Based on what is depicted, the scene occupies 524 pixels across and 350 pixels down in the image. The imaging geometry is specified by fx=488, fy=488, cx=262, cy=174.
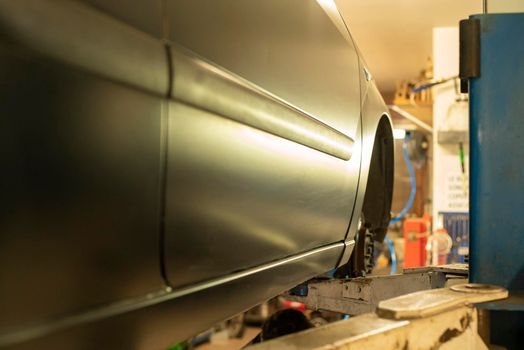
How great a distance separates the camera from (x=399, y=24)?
4.48 meters

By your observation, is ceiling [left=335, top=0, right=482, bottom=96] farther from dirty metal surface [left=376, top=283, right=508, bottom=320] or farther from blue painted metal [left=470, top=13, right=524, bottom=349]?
dirty metal surface [left=376, top=283, right=508, bottom=320]

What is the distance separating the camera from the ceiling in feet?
13.2

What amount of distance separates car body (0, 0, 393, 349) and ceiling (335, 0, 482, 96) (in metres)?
3.33

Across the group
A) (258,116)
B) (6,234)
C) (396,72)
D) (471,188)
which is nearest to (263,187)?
(258,116)

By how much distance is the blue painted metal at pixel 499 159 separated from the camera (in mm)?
1249

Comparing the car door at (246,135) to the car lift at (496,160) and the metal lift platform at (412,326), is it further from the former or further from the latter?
the car lift at (496,160)

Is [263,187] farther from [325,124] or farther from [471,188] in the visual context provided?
[471,188]

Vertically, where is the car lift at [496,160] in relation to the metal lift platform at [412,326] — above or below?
above

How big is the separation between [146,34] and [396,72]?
6.15 m

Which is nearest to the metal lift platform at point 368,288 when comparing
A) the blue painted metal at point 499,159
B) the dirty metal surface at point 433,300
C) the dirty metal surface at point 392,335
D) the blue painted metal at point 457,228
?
the blue painted metal at point 499,159

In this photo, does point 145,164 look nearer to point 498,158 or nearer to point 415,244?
point 498,158

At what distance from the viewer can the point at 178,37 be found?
2.13 ft

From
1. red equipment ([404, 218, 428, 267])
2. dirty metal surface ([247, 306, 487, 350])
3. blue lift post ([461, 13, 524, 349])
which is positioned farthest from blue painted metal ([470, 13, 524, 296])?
red equipment ([404, 218, 428, 267])

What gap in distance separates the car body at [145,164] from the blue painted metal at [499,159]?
53 centimetres
